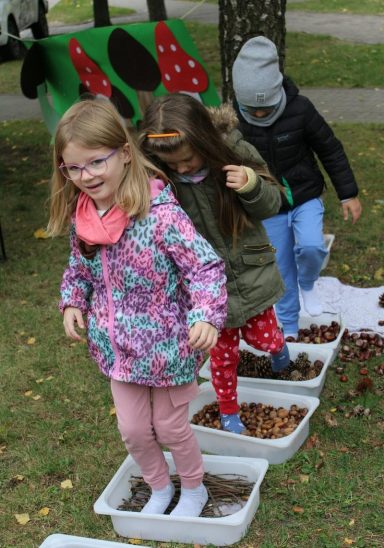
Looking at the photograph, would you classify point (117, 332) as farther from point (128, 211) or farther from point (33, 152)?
point (33, 152)

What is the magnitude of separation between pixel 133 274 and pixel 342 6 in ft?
57.3

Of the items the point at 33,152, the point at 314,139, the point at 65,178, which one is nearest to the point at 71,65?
the point at 314,139

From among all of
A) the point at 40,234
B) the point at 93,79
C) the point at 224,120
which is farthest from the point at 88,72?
the point at 224,120

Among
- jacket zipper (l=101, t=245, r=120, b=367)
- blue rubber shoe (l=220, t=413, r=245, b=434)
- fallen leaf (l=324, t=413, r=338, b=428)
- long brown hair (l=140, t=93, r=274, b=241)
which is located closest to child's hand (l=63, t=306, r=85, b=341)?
jacket zipper (l=101, t=245, r=120, b=367)

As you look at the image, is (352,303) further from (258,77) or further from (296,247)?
(258,77)

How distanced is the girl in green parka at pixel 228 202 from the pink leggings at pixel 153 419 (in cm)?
52

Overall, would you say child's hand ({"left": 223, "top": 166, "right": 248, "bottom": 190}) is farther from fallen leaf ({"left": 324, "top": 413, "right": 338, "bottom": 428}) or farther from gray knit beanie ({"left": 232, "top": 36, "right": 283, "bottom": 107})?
fallen leaf ({"left": 324, "top": 413, "right": 338, "bottom": 428})

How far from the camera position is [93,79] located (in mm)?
5047

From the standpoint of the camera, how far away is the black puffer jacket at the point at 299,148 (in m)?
3.63

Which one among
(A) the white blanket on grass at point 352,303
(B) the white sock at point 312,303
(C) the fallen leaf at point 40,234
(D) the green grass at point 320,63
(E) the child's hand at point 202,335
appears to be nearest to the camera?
(E) the child's hand at point 202,335

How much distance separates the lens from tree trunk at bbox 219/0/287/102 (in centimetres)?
507

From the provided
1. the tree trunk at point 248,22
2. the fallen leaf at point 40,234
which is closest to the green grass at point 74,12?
the fallen leaf at point 40,234

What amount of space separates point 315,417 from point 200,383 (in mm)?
625

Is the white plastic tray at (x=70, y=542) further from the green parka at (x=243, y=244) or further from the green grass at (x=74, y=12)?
the green grass at (x=74, y=12)
